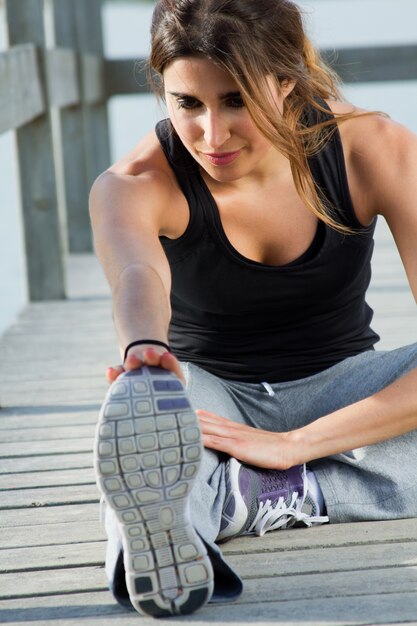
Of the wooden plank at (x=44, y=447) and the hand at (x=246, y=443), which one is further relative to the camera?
the wooden plank at (x=44, y=447)

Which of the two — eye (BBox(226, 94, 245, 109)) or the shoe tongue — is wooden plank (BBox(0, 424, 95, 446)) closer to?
the shoe tongue

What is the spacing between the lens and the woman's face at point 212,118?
6.07 feet

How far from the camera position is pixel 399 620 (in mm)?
1646

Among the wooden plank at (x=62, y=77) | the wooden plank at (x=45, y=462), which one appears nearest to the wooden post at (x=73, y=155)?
the wooden plank at (x=62, y=77)

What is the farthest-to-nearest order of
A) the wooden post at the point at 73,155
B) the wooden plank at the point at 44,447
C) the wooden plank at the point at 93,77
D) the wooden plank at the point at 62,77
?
the wooden post at the point at 73,155 → the wooden plank at the point at 93,77 → the wooden plank at the point at 62,77 → the wooden plank at the point at 44,447

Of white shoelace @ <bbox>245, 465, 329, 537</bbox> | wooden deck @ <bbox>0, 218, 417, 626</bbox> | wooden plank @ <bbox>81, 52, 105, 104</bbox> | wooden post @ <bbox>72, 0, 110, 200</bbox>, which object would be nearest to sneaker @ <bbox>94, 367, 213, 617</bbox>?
wooden deck @ <bbox>0, 218, 417, 626</bbox>

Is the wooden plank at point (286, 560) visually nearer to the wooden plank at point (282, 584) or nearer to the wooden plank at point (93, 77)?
the wooden plank at point (282, 584)

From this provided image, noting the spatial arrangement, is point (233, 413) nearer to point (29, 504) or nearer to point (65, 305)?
point (29, 504)

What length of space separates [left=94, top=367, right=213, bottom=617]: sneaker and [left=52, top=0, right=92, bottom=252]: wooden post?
3793 mm

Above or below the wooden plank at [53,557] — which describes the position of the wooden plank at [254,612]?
above

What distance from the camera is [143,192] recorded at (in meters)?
2.01

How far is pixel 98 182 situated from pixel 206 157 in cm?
22

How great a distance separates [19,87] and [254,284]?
1865 millimetres

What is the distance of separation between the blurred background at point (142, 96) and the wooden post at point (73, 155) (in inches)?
9.4
